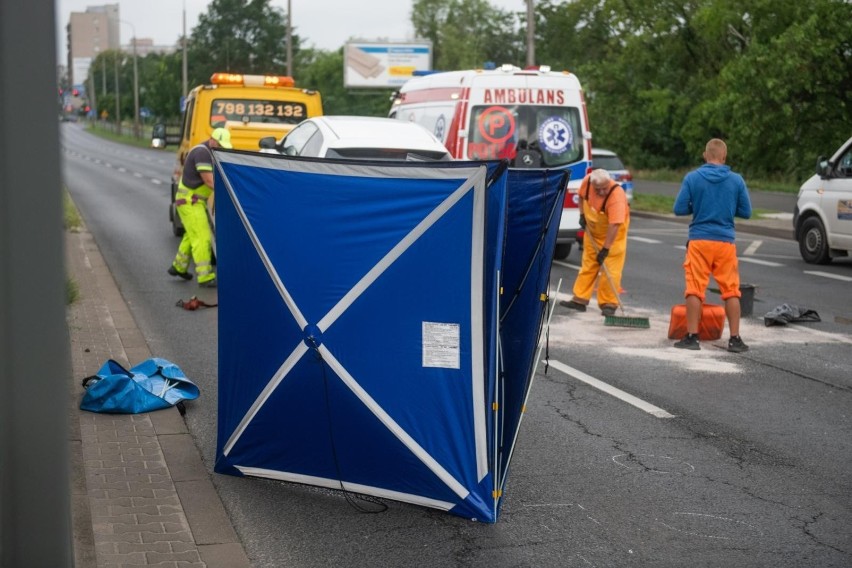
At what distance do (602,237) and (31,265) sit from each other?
9.46m

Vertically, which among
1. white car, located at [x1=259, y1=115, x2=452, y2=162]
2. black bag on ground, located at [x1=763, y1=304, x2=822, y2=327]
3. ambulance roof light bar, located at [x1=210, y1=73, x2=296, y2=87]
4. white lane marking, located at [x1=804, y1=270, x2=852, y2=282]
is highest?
ambulance roof light bar, located at [x1=210, y1=73, x2=296, y2=87]

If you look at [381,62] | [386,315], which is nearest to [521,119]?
[386,315]

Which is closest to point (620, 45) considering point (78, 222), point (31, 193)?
point (78, 222)

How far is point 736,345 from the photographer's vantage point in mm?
10172

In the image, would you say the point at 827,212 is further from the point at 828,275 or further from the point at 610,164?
the point at 610,164

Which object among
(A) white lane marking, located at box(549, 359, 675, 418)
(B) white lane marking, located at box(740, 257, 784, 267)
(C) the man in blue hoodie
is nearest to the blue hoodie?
(C) the man in blue hoodie

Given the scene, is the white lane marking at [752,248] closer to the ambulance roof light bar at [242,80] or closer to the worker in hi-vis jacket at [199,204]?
the ambulance roof light bar at [242,80]

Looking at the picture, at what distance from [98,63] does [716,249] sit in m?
163

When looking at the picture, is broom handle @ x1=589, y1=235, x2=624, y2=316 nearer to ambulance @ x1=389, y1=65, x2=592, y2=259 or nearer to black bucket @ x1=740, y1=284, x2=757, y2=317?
black bucket @ x1=740, y1=284, x2=757, y2=317

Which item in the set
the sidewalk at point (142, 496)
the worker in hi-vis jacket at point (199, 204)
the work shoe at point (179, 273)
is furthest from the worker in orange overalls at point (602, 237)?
the sidewalk at point (142, 496)

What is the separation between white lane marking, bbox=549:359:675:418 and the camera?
7.84m

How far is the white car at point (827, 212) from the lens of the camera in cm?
1661

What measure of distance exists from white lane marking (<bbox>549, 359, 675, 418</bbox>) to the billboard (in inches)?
2322

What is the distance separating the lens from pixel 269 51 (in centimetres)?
10269
